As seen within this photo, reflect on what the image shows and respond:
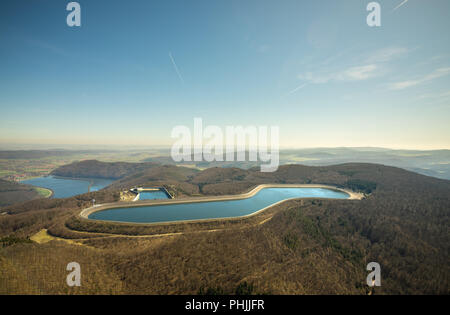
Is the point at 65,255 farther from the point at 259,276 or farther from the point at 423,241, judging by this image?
the point at 423,241

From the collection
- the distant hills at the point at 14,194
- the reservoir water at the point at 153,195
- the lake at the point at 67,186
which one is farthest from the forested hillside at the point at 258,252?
the lake at the point at 67,186

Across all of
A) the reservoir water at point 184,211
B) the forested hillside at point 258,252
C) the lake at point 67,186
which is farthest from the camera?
the lake at point 67,186

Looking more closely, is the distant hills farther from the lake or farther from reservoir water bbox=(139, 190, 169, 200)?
reservoir water bbox=(139, 190, 169, 200)

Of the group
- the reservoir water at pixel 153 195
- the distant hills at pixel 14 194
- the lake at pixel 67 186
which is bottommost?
the lake at pixel 67 186

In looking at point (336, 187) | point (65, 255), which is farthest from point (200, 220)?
point (336, 187)

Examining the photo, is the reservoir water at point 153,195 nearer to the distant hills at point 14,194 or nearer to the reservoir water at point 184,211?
the reservoir water at point 184,211

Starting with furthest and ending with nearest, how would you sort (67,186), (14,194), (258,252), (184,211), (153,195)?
(67,186), (14,194), (153,195), (184,211), (258,252)

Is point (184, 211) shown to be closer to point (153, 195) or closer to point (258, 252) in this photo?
point (153, 195)

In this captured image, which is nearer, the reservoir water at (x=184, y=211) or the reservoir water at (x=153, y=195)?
the reservoir water at (x=184, y=211)

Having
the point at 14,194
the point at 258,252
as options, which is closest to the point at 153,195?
the point at 258,252

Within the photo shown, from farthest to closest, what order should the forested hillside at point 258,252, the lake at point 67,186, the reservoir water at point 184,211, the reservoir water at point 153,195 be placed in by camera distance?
the lake at point 67,186 → the reservoir water at point 153,195 → the reservoir water at point 184,211 → the forested hillside at point 258,252

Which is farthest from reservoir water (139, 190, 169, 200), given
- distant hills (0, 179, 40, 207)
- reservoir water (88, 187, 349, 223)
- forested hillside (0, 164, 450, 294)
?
distant hills (0, 179, 40, 207)
